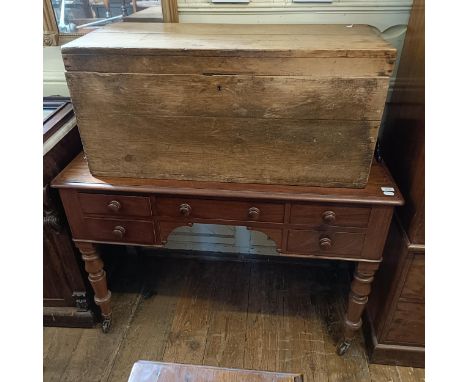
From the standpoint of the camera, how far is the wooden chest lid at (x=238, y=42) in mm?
982

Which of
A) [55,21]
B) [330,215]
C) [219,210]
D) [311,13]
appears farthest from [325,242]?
[55,21]

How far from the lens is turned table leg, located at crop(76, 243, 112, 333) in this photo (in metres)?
1.39

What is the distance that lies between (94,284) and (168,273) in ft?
1.70

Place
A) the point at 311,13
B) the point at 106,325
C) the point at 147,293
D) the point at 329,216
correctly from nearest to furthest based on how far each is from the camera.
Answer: the point at 329,216 < the point at 311,13 < the point at 106,325 < the point at 147,293

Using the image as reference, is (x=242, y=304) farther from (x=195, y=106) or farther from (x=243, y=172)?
(x=195, y=106)

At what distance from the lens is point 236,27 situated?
4.15ft

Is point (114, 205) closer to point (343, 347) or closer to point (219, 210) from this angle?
point (219, 210)

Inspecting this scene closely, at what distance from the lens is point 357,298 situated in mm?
1358

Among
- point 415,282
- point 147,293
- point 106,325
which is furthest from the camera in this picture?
point 147,293

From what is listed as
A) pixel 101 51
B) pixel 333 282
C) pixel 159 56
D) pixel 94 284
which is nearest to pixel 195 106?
pixel 159 56

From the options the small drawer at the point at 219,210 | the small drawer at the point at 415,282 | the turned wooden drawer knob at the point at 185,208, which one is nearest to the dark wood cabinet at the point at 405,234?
the small drawer at the point at 415,282

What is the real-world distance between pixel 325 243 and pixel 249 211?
0.88 feet

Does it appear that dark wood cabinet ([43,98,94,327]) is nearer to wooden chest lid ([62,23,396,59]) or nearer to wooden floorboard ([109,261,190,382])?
wooden floorboard ([109,261,190,382])

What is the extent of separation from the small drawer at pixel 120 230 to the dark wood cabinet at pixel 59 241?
0.48ft
